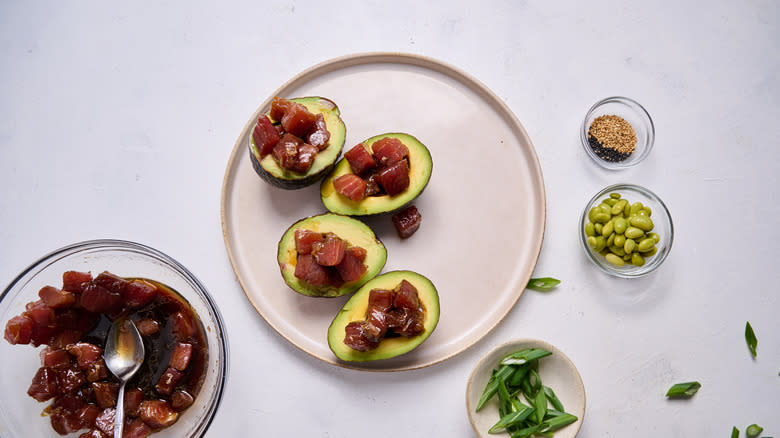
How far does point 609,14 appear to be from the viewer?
8.37 feet

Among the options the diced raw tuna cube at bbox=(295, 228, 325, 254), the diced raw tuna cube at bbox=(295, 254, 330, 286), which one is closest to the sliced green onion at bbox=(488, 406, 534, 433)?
the diced raw tuna cube at bbox=(295, 254, 330, 286)

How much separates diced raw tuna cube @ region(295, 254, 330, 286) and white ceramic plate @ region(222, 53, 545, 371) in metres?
0.27

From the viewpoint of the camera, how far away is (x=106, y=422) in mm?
2002

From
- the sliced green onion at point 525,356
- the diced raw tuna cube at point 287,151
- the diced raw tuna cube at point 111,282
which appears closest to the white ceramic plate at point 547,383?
the sliced green onion at point 525,356

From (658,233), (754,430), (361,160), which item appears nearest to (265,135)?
(361,160)

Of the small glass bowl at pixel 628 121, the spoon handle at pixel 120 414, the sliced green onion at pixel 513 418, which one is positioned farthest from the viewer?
the small glass bowl at pixel 628 121

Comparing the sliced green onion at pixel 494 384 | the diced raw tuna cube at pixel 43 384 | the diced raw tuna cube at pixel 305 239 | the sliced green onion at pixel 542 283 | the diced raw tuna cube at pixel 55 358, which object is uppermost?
the diced raw tuna cube at pixel 305 239

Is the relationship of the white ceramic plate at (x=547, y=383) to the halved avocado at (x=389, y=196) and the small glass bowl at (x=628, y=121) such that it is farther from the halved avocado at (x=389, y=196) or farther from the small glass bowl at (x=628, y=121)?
the small glass bowl at (x=628, y=121)

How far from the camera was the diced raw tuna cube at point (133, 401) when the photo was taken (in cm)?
202

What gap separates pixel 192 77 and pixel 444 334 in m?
1.78

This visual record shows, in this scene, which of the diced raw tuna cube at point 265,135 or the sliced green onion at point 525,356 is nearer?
the diced raw tuna cube at point 265,135

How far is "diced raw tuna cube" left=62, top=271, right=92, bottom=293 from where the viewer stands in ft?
6.72

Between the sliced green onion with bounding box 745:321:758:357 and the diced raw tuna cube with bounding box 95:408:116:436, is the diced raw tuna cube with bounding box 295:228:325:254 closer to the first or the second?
the diced raw tuna cube with bounding box 95:408:116:436

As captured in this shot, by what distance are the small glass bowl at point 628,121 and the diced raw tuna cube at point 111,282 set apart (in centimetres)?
220
